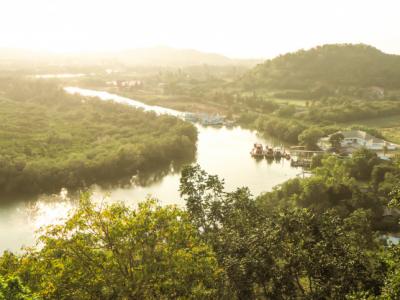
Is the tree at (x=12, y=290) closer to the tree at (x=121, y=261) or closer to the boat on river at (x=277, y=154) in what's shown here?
the tree at (x=121, y=261)

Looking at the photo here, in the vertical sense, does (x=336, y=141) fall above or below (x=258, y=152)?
above

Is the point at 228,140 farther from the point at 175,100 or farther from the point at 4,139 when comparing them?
the point at 175,100

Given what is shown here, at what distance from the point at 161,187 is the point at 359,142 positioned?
18026 mm

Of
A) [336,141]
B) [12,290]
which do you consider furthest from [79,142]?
[12,290]

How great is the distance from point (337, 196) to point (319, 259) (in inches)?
443

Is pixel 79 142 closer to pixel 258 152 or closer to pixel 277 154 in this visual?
pixel 258 152

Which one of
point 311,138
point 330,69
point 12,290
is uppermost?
point 330,69

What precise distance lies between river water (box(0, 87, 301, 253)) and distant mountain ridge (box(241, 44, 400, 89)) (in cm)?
3238

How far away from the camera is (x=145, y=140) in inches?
1283

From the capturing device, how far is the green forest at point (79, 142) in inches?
1000

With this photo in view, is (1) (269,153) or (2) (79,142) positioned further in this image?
(1) (269,153)

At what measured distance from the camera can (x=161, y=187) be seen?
2714cm

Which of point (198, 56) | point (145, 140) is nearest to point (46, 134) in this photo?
point (145, 140)

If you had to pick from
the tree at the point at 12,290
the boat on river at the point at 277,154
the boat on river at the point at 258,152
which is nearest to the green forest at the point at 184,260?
the tree at the point at 12,290
